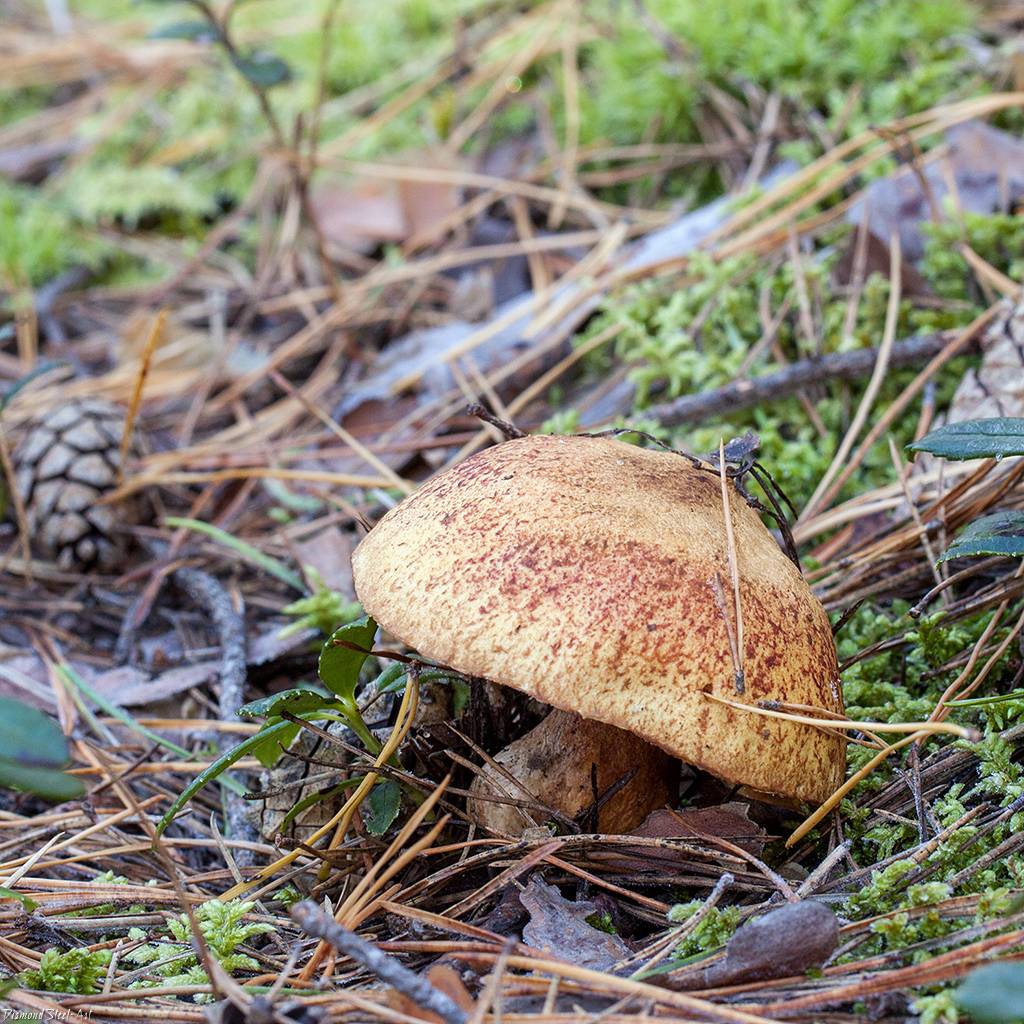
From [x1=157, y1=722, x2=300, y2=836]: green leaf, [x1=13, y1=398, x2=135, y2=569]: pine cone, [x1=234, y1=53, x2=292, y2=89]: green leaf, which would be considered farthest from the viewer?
[x1=234, y1=53, x2=292, y2=89]: green leaf

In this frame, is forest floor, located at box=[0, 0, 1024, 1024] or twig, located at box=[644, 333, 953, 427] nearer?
forest floor, located at box=[0, 0, 1024, 1024]

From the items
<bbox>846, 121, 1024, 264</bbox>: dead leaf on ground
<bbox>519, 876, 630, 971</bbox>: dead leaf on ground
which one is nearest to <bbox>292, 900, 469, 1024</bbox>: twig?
<bbox>519, 876, 630, 971</bbox>: dead leaf on ground

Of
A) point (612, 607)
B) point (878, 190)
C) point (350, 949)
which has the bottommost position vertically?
point (350, 949)

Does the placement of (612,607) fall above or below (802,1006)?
above

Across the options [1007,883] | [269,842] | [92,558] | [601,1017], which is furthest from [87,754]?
[1007,883]

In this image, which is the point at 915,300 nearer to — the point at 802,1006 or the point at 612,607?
the point at 612,607

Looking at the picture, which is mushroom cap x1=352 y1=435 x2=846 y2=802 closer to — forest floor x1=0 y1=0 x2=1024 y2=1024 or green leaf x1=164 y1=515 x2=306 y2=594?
forest floor x1=0 y1=0 x2=1024 y2=1024
